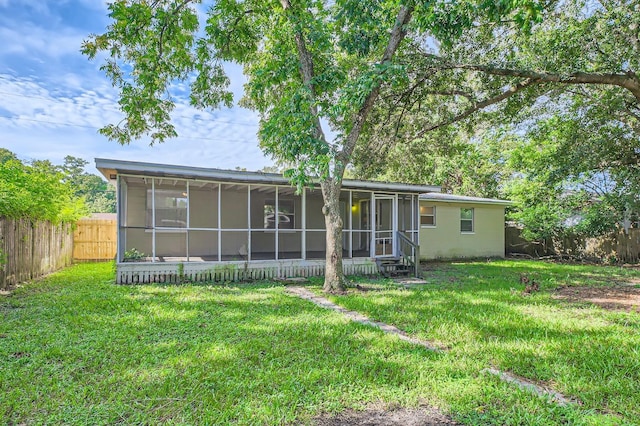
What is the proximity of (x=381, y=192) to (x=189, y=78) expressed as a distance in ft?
22.0

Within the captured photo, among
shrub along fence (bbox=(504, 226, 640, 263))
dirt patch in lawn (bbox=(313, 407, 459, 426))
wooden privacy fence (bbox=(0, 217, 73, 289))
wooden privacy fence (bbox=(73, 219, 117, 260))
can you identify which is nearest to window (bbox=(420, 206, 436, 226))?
shrub along fence (bbox=(504, 226, 640, 263))

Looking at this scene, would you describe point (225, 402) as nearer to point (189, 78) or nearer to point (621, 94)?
point (189, 78)

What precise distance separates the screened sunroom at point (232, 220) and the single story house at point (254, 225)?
A: 0.03 metres

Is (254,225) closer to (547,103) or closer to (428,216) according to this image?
(428,216)

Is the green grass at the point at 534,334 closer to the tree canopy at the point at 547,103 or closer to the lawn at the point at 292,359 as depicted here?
the lawn at the point at 292,359

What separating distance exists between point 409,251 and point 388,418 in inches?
328

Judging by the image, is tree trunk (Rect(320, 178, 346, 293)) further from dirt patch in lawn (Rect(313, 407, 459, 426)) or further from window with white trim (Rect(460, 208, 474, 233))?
window with white trim (Rect(460, 208, 474, 233))

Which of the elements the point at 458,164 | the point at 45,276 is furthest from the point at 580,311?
the point at 458,164

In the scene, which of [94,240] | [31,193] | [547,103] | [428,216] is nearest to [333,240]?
[31,193]

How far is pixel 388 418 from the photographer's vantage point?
2.57m

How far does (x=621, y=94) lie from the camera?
9.34 meters

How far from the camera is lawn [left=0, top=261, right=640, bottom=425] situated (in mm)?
2697

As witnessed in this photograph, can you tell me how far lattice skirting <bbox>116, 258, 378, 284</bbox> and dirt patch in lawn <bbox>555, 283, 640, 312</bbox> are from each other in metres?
4.68

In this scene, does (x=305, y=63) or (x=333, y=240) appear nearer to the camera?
(x=333, y=240)
